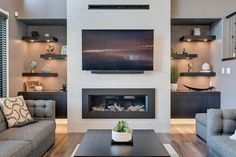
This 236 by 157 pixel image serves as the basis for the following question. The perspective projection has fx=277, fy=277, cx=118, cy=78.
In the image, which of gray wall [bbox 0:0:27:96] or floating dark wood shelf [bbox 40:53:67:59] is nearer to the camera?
gray wall [bbox 0:0:27:96]

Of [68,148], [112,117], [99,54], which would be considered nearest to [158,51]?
[99,54]

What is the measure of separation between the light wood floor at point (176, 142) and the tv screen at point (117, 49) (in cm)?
145

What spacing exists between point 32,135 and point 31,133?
0.07m

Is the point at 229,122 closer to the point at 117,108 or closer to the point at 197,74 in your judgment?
the point at 117,108

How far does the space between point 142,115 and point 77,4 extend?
273 centimetres

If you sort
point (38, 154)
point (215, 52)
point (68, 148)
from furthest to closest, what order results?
1. point (215, 52)
2. point (68, 148)
3. point (38, 154)

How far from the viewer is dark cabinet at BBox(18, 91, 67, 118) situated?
626 cm

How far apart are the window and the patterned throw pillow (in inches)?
54.0

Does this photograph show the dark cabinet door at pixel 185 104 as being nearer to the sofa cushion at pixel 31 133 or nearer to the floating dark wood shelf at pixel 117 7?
the floating dark wood shelf at pixel 117 7

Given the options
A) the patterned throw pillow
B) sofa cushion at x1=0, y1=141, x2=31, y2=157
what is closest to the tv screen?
the patterned throw pillow

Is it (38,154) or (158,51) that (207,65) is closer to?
(158,51)

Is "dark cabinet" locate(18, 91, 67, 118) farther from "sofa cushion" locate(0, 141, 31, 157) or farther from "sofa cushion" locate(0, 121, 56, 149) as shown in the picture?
"sofa cushion" locate(0, 141, 31, 157)

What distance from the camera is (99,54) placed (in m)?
5.80

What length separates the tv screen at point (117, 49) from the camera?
579 cm
